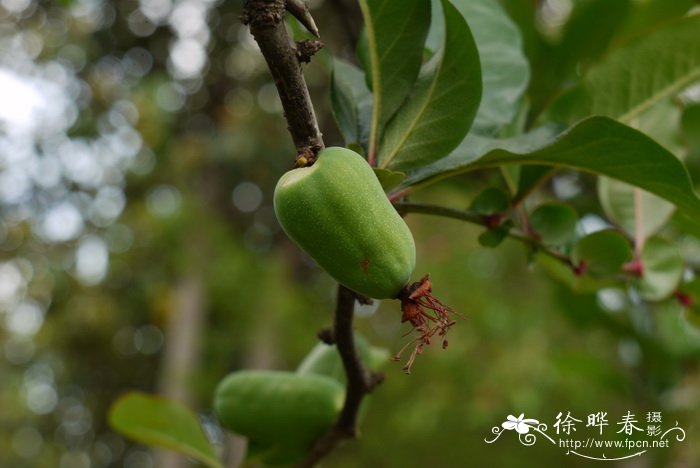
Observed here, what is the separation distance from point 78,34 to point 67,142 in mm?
653

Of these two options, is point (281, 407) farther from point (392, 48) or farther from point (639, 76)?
point (639, 76)

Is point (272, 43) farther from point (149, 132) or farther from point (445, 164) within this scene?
point (149, 132)

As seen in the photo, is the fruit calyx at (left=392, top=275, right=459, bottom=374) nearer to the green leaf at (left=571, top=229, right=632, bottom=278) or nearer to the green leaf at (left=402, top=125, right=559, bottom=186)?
the green leaf at (left=402, top=125, right=559, bottom=186)

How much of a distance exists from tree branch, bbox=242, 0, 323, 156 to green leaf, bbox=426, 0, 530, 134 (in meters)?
0.21

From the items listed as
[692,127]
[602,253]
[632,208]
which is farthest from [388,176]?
[692,127]

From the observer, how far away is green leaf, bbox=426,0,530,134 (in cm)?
60

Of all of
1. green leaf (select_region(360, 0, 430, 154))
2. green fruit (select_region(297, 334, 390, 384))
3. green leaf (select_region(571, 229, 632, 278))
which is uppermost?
green leaf (select_region(360, 0, 430, 154))

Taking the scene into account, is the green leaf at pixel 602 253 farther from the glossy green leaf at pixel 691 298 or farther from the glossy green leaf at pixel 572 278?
the glossy green leaf at pixel 691 298

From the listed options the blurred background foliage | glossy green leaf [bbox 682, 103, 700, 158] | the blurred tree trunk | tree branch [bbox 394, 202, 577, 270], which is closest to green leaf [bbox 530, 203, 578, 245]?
tree branch [bbox 394, 202, 577, 270]

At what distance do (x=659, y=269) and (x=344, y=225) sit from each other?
0.46m

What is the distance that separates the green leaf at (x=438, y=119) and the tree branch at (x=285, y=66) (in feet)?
0.36

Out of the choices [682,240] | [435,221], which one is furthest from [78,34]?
[682,240]

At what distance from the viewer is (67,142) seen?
445 cm

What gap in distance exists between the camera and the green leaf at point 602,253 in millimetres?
672
